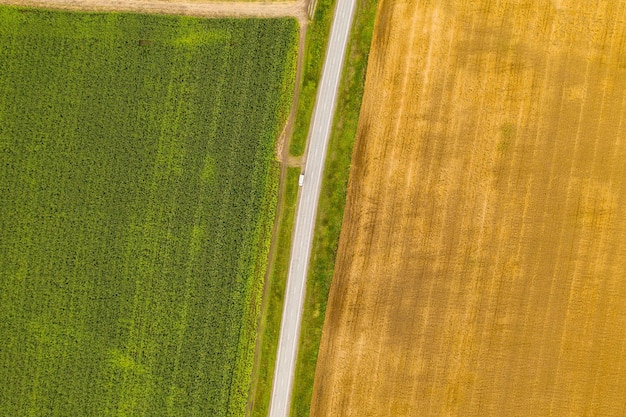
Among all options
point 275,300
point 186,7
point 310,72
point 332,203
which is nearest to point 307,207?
point 332,203

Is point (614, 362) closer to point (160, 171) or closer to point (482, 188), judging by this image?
point (482, 188)

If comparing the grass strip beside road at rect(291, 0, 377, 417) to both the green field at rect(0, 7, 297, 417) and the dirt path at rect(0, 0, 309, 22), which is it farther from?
the dirt path at rect(0, 0, 309, 22)

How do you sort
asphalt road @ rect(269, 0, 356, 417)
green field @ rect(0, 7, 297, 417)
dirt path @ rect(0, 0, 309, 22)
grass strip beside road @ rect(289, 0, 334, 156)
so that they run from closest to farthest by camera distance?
1. green field @ rect(0, 7, 297, 417)
2. asphalt road @ rect(269, 0, 356, 417)
3. grass strip beside road @ rect(289, 0, 334, 156)
4. dirt path @ rect(0, 0, 309, 22)

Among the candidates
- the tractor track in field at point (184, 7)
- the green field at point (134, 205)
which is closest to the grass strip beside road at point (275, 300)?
the green field at point (134, 205)

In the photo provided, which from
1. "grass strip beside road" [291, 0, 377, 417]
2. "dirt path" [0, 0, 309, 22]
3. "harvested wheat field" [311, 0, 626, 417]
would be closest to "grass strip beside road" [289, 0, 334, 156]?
"dirt path" [0, 0, 309, 22]

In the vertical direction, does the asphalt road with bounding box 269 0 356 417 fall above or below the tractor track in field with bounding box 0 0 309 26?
below

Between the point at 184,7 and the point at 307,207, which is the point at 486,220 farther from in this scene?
the point at 184,7
